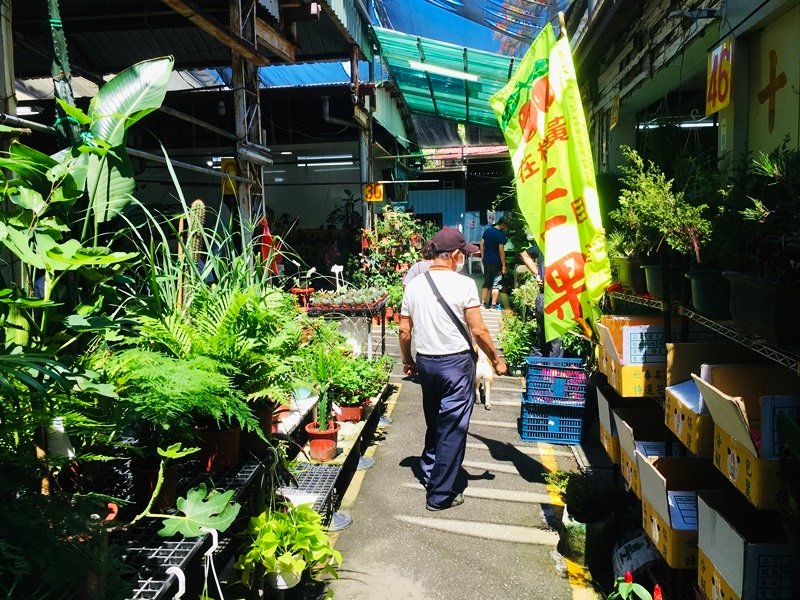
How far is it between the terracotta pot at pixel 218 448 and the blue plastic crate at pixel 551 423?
3671 millimetres

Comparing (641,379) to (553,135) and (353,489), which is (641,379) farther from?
(353,489)

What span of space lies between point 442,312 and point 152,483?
8.25 ft

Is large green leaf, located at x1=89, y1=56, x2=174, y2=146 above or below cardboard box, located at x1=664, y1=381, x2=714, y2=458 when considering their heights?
above

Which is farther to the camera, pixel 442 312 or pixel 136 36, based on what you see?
pixel 136 36

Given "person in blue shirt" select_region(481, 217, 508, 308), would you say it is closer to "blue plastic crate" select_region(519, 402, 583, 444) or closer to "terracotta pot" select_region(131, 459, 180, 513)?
"blue plastic crate" select_region(519, 402, 583, 444)

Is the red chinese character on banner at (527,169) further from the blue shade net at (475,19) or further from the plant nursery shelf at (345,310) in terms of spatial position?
the blue shade net at (475,19)

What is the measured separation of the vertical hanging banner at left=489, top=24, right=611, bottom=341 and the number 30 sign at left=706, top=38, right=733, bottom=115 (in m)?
0.93

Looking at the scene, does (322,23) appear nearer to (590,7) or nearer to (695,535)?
(590,7)

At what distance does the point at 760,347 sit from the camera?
2.32 metres

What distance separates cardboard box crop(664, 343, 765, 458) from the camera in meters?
2.84

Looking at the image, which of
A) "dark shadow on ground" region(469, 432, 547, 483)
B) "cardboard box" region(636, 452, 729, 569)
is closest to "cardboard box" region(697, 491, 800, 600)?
"cardboard box" region(636, 452, 729, 569)

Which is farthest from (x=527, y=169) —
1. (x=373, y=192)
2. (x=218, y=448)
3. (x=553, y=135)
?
(x=373, y=192)

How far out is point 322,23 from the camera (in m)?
10.5

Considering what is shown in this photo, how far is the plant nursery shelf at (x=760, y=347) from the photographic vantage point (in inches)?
82.2
